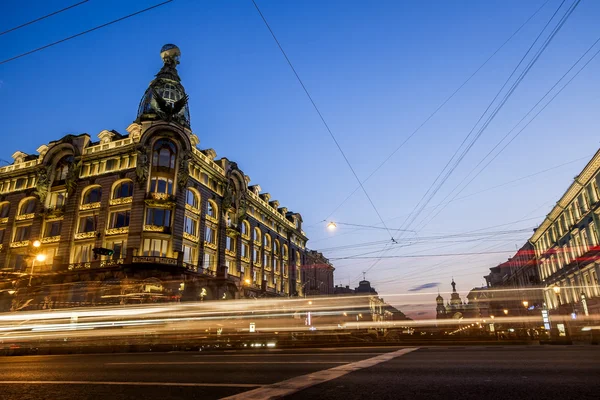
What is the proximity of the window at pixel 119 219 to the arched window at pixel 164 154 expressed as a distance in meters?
5.84

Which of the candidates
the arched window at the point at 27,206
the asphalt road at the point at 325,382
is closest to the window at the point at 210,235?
the arched window at the point at 27,206

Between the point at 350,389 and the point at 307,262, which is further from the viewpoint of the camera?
the point at 307,262

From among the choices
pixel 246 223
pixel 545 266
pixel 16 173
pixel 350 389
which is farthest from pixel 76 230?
pixel 545 266

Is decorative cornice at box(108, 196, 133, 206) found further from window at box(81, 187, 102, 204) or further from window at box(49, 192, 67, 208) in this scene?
window at box(49, 192, 67, 208)

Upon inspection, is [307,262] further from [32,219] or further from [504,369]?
[504,369]

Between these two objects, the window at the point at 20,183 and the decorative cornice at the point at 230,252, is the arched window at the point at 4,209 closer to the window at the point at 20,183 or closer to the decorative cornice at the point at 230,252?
the window at the point at 20,183

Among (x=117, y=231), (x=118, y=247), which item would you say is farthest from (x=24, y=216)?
(x=118, y=247)

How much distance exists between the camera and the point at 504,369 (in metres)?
6.62

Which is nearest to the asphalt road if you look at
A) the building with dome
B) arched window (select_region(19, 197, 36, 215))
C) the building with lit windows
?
the building with dome

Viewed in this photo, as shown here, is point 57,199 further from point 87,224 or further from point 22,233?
point 87,224

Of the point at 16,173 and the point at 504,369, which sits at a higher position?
the point at 16,173

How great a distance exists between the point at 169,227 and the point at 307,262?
41908 millimetres

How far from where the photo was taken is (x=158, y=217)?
37.7 metres

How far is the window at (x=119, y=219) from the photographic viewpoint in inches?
1484
